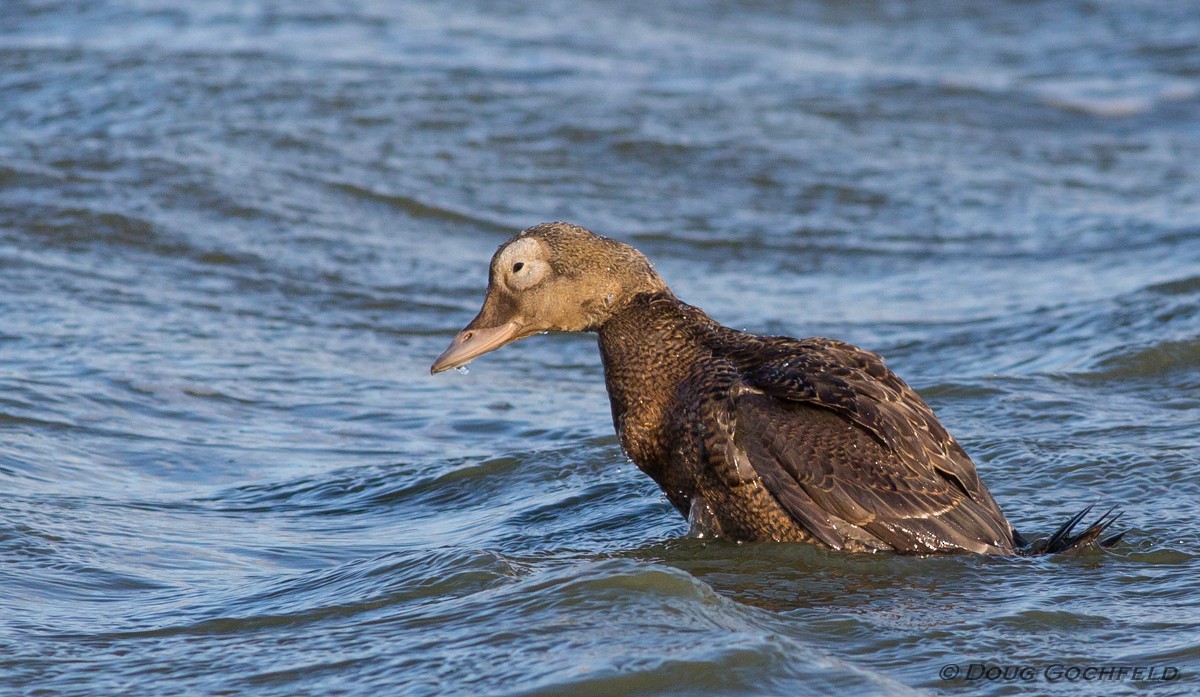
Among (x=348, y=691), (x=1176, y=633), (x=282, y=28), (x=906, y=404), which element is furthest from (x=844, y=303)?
(x=282, y=28)

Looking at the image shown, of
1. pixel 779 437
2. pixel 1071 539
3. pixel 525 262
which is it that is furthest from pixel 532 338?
pixel 1071 539

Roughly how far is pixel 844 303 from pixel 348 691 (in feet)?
19.9

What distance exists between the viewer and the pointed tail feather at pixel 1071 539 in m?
5.23

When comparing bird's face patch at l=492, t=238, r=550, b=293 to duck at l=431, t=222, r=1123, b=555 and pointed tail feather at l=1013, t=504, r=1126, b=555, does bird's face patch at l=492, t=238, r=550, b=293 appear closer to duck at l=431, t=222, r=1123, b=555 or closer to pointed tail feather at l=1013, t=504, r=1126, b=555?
duck at l=431, t=222, r=1123, b=555

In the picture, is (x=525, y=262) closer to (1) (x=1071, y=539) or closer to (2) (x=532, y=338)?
(1) (x=1071, y=539)

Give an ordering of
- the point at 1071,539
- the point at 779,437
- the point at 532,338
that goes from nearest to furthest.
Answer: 1. the point at 779,437
2. the point at 1071,539
3. the point at 532,338

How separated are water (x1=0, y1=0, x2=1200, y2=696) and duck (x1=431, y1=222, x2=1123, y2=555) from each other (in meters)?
0.14

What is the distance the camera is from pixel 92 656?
4.66m

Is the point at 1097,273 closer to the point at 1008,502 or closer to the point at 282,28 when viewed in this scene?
the point at 1008,502

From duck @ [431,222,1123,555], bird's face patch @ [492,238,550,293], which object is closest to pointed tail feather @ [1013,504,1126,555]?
duck @ [431,222,1123,555]

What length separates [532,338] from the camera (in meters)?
9.17

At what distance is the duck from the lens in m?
5.16

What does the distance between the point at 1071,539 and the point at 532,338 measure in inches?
174

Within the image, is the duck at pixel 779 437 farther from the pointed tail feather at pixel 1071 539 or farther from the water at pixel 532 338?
the water at pixel 532 338
